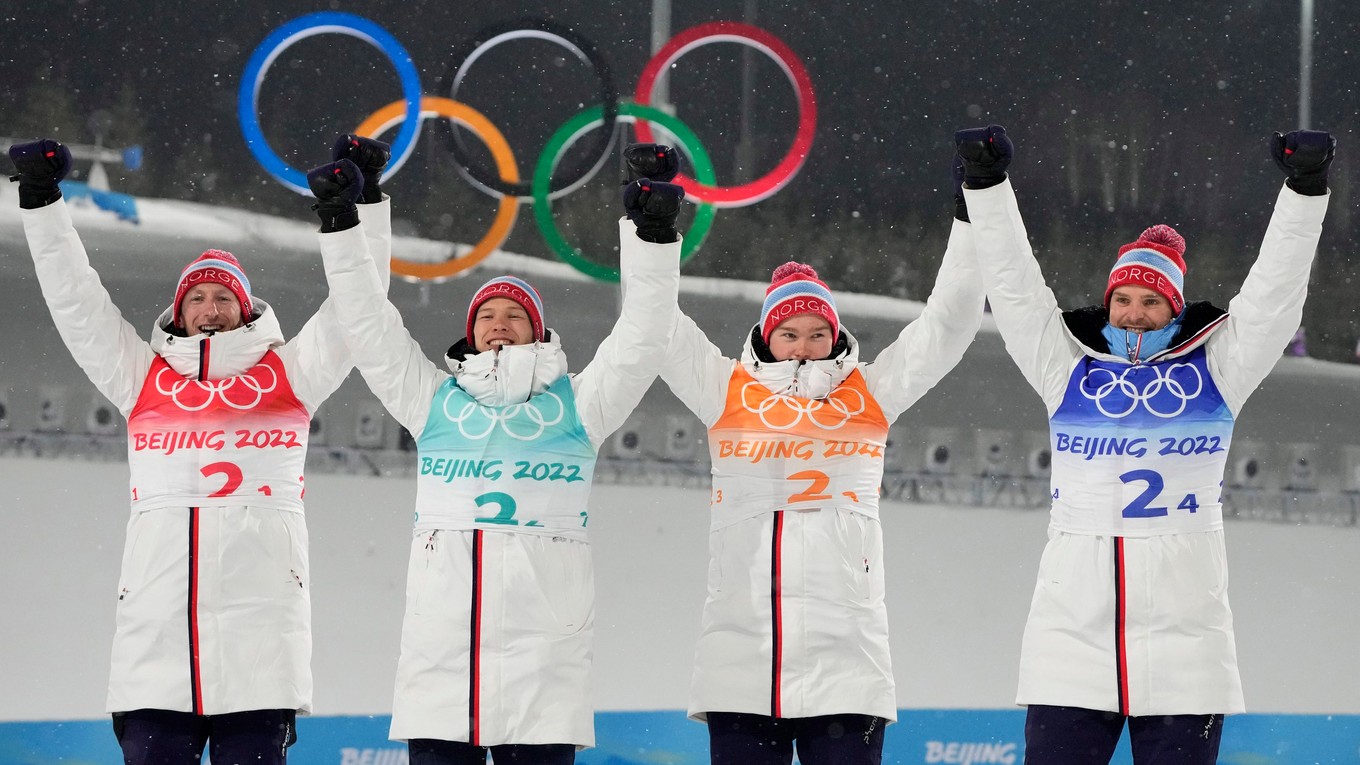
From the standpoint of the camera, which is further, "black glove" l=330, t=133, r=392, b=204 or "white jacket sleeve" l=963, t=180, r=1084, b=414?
→ "black glove" l=330, t=133, r=392, b=204

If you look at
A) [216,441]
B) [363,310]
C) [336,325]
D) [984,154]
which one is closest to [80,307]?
[216,441]

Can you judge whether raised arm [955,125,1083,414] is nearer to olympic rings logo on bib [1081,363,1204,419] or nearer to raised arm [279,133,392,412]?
olympic rings logo on bib [1081,363,1204,419]

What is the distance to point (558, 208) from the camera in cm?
438

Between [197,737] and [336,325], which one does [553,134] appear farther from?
[197,737]

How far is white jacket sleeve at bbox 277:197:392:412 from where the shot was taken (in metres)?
2.80

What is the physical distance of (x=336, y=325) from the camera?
2.81 metres

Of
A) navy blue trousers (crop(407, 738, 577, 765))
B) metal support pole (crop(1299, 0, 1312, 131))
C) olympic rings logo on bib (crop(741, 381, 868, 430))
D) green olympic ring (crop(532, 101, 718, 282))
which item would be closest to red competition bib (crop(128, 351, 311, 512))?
navy blue trousers (crop(407, 738, 577, 765))

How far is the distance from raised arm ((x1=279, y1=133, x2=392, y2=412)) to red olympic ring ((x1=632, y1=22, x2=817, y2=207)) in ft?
5.52

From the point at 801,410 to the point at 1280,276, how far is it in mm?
849

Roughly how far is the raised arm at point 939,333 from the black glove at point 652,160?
542 millimetres

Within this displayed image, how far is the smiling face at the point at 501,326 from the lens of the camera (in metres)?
2.74

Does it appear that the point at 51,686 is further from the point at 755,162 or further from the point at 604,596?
the point at 755,162

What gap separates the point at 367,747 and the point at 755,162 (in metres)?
1.98

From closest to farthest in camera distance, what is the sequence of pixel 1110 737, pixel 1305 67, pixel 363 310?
pixel 1110 737
pixel 363 310
pixel 1305 67
